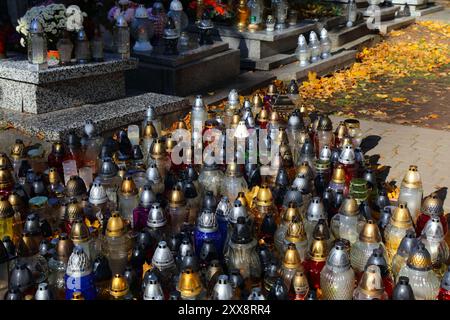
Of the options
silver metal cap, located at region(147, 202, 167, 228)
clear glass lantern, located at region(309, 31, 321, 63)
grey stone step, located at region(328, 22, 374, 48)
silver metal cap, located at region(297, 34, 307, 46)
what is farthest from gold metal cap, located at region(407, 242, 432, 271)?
grey stone step, located at region(328, 22, 374, 48)

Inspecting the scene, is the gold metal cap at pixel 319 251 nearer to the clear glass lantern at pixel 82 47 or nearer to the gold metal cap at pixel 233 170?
the gold metal cap at pixel 233 170

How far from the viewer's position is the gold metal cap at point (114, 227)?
387cm

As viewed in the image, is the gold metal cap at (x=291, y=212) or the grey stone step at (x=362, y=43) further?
the grey stone step at (x=362, y=43)

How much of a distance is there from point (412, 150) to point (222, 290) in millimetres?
4001

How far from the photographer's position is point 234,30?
10.3m

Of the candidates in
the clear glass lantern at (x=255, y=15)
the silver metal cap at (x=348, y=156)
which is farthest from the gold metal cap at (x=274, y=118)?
the clear glass lantern at (x=255, y=15)

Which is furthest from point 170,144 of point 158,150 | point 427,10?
point 427,10

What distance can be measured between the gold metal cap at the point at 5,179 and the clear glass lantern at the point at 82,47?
7.42 ft

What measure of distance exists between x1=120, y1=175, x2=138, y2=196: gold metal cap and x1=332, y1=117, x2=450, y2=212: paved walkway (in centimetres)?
250

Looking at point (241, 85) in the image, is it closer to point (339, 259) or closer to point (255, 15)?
point (255, 15)

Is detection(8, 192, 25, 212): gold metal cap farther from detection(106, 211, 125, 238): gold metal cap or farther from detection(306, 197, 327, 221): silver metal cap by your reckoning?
detection(306, 197, 327, 221): silver metal cap

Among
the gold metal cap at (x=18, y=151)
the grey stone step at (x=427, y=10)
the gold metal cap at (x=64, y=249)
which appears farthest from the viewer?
the grey stone step at (x=427, y=10)
